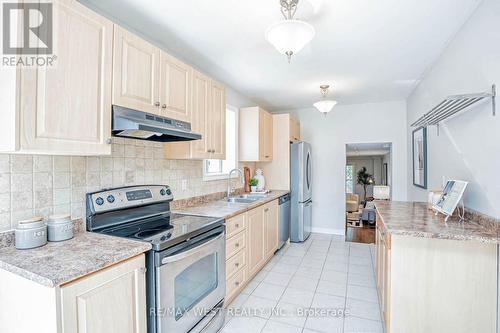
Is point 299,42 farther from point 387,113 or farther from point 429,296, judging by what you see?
point 387,113

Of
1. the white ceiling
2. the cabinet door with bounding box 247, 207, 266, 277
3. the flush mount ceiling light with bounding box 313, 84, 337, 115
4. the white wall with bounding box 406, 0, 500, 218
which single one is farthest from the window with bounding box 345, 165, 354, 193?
the cabinet door with bounding box 247, 207, 266, 277

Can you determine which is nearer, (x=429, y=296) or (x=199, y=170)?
(x=429, y=296)

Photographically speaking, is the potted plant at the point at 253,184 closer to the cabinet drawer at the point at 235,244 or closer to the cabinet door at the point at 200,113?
the cabinet drawer at the point at 235,244

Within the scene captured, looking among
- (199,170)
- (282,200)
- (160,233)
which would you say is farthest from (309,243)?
(160,233)

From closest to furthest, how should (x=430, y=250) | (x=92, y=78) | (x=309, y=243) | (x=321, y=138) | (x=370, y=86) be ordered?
(x=92, y=78) → (x=430, y=250) → (x=370, y=86) → (x=309, y=243) → (x=321, y=138)

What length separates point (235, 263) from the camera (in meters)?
2.46

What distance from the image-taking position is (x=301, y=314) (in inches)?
90.4

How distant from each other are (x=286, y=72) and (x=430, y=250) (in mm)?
2367

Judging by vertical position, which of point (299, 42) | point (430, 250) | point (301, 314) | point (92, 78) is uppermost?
point (299, 42)

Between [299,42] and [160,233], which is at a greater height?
[299,42]

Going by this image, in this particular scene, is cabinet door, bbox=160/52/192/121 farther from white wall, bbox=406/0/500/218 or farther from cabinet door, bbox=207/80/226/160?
white wall, bbox=406/0/500/218

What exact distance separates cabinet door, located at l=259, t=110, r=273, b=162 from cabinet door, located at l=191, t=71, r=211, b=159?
1502 mm

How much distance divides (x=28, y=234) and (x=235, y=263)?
164 centimetres

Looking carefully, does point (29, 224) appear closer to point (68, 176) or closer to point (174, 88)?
point (68, 176)
